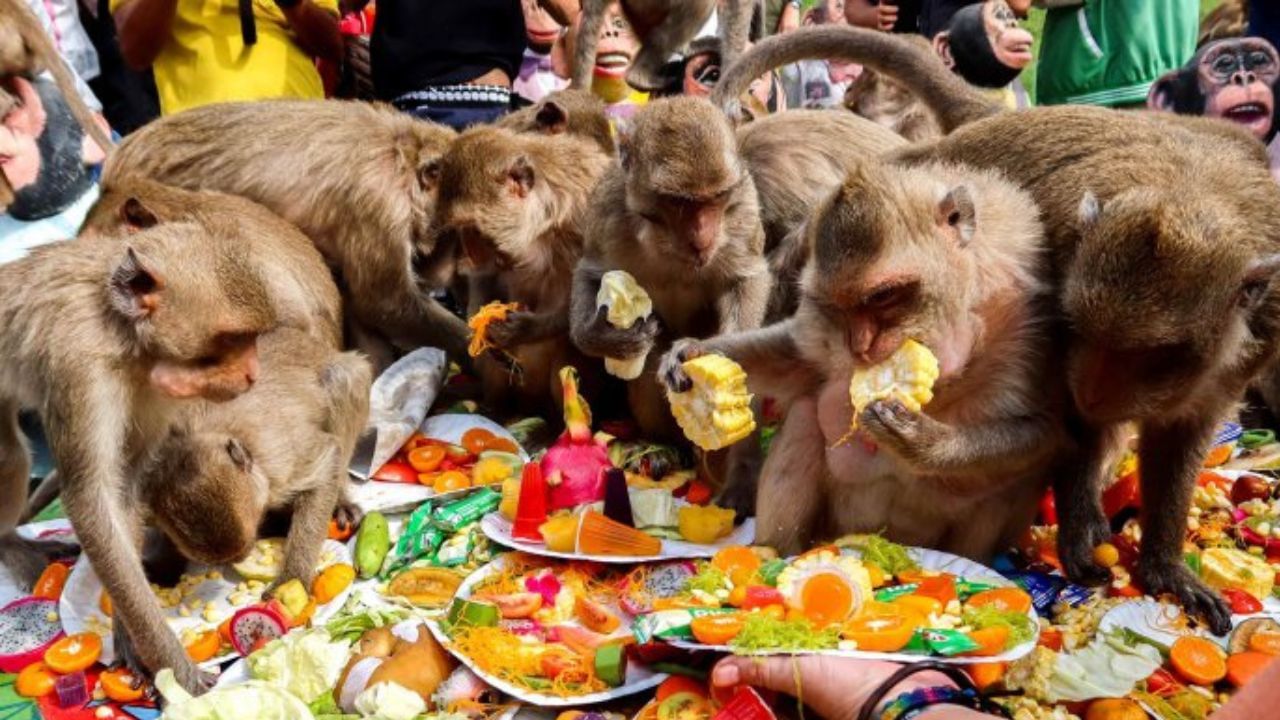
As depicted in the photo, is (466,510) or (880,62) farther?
(880,62)

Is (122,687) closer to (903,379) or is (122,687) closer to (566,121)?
(903,379)

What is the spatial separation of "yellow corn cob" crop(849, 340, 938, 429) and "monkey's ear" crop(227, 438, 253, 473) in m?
Result: 2.11

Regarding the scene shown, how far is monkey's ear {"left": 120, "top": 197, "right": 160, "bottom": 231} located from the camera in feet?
15.1

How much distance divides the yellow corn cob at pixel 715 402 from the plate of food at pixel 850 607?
1.28 feet

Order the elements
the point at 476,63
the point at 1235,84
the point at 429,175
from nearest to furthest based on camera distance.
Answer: the point at 429,175
the point at 1235,84
the point at 476,63

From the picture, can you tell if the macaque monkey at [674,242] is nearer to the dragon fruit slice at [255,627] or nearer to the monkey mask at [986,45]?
the dragon fruit slice at [255,627]

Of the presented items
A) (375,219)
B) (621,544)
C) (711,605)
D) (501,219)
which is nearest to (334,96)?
(375,219)

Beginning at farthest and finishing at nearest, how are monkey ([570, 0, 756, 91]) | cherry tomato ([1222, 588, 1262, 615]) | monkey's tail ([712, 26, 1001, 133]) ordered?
monkey ([570, 0, 756, 91]), monkey's tail ([712, 26, 1001, 133]), cherry tomato ([1222, 588, 1262, 615])

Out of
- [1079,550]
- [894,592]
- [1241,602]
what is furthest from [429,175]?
[1241,602]

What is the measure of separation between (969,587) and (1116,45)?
5439 mm

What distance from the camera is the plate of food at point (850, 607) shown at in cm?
278

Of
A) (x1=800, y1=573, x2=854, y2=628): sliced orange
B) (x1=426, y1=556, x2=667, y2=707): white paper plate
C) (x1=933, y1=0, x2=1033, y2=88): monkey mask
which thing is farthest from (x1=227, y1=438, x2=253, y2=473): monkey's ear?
(x1=933, y1=0, x2=1033, y2=88): monkey mask

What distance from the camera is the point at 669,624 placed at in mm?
2977

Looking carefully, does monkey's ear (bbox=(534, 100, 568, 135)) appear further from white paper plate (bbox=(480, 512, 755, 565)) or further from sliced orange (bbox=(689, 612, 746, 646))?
sliced orange (bbox=(689, 612, 746, 646))
